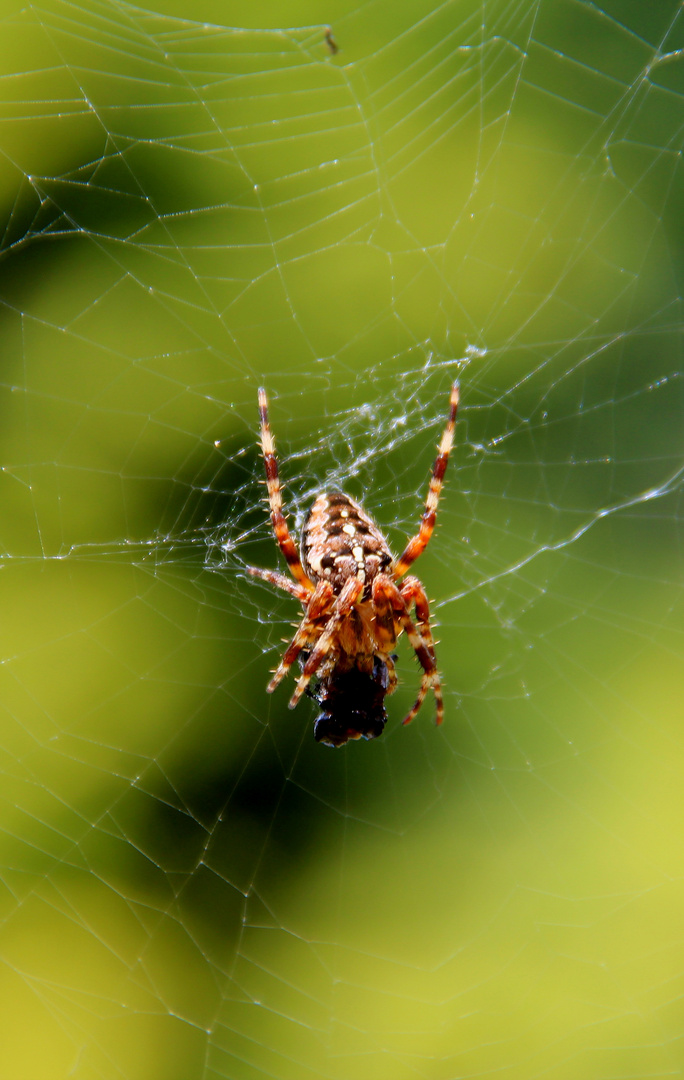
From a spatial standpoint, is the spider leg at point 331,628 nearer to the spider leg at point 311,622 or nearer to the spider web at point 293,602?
the spider leg at point 311,622

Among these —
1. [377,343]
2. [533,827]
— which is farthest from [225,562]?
[533,827]

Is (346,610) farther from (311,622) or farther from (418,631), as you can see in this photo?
(418,631)

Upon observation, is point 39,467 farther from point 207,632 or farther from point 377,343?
point 377,343

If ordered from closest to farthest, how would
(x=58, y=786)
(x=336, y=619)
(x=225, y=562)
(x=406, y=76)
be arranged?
1. (x=336, y=619)
2. (x=225, y=562)
3. (x=58, y=786)
4. (x=406, y=76)

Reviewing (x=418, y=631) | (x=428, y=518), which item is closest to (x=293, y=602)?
(x=418, y=631)

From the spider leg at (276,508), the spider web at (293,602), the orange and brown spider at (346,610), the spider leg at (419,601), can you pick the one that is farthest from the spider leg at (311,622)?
the spider web at (293,602)

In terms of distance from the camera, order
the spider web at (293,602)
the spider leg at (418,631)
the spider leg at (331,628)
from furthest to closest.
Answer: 1. the spider web at (293,602)
2. the spider leg at (418,631)
3. the spider leg at (331,628)

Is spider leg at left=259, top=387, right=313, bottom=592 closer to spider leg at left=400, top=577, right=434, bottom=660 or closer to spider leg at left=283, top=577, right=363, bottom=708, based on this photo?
spider leg at left=283, top=577, right=363, bottom=708

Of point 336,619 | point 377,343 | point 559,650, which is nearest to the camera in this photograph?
point 336,619
